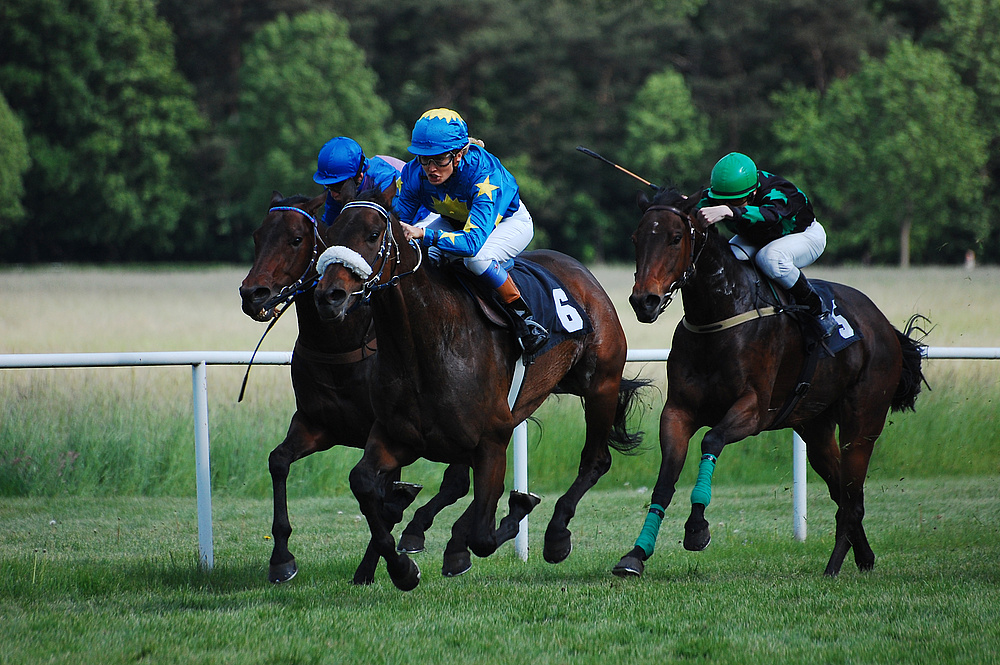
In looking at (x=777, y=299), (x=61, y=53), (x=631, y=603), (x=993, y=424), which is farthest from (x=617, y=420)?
(x=61, y=53)

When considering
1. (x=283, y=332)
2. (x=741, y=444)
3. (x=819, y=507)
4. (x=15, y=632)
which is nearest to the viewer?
(x=15, y=632)

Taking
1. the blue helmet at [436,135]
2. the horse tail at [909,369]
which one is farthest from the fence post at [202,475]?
the horse tail at [909,369]

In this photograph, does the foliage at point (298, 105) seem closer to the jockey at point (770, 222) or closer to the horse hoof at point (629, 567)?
the jockey at point (770, 222)

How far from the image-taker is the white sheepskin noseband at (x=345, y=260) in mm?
3809

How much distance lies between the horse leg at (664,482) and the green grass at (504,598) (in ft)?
0.53

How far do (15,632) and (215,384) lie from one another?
19.6ft

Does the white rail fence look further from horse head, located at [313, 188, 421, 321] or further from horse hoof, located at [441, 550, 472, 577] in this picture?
horse head, located at [313, 188, 421, 321]

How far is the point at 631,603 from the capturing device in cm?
470

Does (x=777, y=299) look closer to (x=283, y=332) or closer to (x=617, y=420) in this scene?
(x=617, y=420)

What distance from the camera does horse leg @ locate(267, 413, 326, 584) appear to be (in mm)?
5156

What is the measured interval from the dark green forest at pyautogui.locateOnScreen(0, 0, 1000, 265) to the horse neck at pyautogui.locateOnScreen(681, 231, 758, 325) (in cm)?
2850

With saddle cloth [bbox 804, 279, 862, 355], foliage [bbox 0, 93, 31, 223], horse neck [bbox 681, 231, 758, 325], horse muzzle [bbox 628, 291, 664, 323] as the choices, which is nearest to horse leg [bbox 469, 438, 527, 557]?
horse muzzle [bbox 628, 291, 664, 323]

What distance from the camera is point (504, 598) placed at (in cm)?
486

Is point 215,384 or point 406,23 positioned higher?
point 406,23
